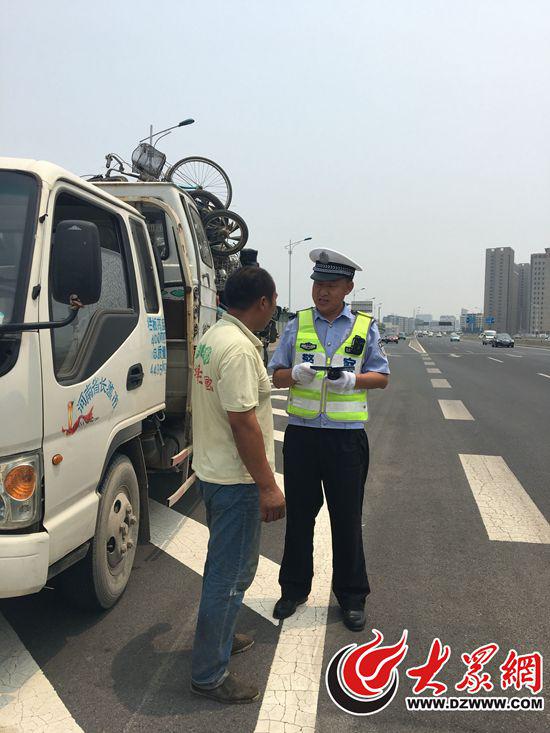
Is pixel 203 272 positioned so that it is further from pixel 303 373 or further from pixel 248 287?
pixel 248 287

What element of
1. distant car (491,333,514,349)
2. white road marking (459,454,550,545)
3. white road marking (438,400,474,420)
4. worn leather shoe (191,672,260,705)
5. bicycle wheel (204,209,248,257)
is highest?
bicycle wheel (204,209,248,257)

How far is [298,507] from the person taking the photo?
3.21 metres

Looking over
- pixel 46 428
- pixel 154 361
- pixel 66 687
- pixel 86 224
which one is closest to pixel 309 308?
pixel 154 361

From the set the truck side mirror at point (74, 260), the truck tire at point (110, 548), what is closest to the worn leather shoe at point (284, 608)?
the truck tire at point (110, 548)

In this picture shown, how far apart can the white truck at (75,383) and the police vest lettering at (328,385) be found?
91 centimetres

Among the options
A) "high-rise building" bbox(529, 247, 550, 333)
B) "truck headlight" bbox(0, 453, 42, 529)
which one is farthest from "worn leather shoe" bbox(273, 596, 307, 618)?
"high-rise building" bbox(529, 247, 550, 333)

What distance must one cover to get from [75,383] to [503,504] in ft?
13.7

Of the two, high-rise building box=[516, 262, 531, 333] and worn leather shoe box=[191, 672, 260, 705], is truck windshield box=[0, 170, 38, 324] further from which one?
high-rise building box=[516, 262, 531, 333]

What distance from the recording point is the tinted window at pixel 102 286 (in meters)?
2.52

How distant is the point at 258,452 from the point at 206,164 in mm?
9071

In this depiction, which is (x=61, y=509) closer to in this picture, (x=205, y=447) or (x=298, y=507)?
(x=205, y=447)

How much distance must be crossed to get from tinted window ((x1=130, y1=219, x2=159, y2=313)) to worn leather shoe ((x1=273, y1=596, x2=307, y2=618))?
2.02m

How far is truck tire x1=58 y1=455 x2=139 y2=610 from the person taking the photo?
287 cm
